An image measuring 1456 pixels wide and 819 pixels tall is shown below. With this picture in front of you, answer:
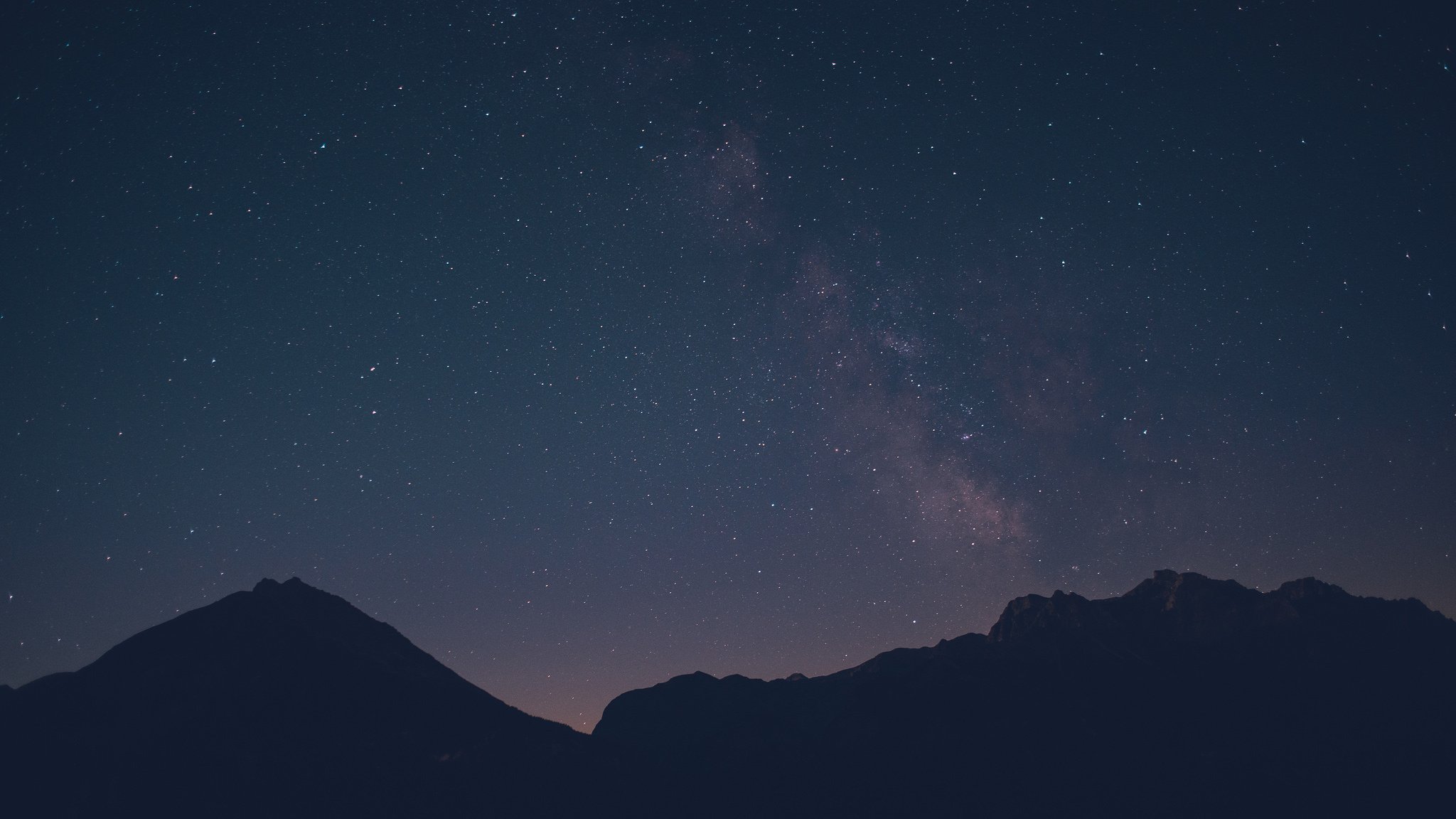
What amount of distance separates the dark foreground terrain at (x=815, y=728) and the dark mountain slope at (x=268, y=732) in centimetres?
18

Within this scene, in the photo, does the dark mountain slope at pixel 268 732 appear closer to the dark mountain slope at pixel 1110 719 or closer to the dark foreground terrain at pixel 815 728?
the dark foreground terrain at pixel 815 728

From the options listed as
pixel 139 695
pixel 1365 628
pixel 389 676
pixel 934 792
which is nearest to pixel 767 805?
pixel 934 792

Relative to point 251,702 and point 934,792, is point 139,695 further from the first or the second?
point 934,792

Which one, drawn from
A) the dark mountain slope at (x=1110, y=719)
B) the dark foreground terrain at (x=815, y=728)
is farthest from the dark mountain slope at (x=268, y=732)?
A: the dark mountain slope at (x=1110, y=719)

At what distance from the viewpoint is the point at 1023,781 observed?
6512 centimetres

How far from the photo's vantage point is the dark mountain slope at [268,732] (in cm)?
5031

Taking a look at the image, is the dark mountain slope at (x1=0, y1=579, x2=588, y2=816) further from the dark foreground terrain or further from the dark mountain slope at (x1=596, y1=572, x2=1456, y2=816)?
the dark mountain slope at (x1=596, y1=572, x2=1456, y2=816)

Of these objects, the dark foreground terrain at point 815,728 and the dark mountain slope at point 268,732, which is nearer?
the dark mountain slope at point 268,732

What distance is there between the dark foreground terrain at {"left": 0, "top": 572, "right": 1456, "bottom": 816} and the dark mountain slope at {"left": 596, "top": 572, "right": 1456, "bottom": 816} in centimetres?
27

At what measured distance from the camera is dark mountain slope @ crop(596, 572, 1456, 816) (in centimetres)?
6353

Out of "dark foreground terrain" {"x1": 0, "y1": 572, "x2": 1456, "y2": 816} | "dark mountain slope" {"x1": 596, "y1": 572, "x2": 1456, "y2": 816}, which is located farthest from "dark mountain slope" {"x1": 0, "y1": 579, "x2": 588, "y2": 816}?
"dark mountain slope" {"x1": 596, "y1": 572, "x2": 1456, "y2": 816}

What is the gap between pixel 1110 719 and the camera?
72.9m

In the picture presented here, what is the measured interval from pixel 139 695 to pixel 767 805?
5188 cm

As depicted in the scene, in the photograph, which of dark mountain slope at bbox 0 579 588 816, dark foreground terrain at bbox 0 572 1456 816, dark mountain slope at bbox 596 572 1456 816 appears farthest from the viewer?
dark mountain slope at bbox 596 572 1456 816
